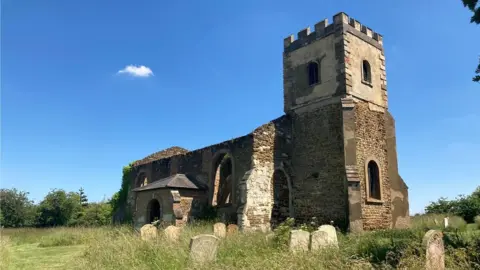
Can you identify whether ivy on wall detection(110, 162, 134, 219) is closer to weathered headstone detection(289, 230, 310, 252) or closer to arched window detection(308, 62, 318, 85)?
arched window detection(308, 62, 318, 85)

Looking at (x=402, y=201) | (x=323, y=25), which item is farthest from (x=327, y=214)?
(x=323, y=25)

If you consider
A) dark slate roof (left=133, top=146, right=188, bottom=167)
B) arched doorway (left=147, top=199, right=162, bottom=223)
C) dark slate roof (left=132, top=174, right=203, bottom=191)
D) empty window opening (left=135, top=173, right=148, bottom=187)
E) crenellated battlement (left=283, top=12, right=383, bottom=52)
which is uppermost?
crenellated battlement (left=283, top=12, right=383, bottom=52)

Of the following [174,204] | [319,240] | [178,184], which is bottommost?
[319,240]

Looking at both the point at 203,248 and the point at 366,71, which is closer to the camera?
the point at 203,248

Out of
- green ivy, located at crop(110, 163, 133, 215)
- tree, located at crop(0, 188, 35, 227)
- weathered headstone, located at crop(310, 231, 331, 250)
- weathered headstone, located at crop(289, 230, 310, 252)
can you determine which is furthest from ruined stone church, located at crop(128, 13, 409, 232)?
tree, located at crop(0, 188, 35, 227)

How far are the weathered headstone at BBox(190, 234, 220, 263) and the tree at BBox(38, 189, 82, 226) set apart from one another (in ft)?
120

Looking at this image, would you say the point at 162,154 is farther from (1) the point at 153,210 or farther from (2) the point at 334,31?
(2) the point at 334,31

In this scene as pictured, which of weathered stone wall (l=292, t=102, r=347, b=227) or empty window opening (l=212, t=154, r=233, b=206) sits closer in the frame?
weathered stone wall (l=292, t=102, r=347, b=227)

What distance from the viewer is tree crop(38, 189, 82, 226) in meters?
41.7

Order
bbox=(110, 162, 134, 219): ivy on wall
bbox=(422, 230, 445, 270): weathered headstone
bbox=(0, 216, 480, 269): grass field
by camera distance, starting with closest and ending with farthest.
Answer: bbox=(0, 216, 480, 269): grass field
bbox=(422, 230, 445, 270): weathered headstone
bbox=(110, 162, 134, 219): ivy on wall

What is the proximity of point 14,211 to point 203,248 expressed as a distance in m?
41.2

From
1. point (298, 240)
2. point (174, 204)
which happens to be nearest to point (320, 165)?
point (174, 204)

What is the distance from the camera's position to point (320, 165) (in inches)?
703

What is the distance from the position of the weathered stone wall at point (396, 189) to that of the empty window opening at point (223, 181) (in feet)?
25.0
